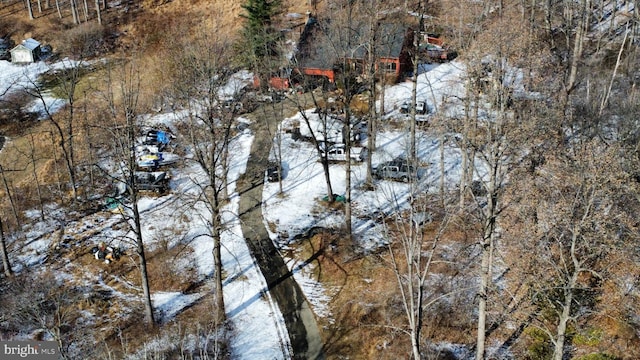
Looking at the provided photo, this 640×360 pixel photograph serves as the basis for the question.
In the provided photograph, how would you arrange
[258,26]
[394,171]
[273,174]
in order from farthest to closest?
[258,26]
[273,174]
[394,171]

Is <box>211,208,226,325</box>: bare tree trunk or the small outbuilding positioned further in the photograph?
the small outbuilding

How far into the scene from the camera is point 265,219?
37.8 meters

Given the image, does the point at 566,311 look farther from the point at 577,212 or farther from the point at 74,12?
the point at 74,12

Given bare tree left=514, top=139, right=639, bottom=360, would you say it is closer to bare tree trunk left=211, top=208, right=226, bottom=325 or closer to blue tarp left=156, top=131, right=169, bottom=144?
bare tree trunk left=211, top=208, right=226, bottom=325

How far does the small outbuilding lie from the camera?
208 ft

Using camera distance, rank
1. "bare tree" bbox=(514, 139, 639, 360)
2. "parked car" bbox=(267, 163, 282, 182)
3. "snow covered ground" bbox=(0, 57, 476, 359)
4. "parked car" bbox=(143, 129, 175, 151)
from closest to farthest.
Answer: "bare tree" bbox=(514, 139, 639, 360), "snow covered ground" bbox=(0, 57, 476, 359), "parked car" bbox=(267, 163, 282, 182), "parked car" bbox=(143, 129, 175, 151)

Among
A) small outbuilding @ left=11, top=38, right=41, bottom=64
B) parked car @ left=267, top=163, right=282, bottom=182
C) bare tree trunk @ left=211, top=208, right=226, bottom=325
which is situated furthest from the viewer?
small outbuilding @ left=11, top=38, right=41, bottom=64

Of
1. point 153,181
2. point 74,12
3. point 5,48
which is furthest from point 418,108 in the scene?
point 5,48

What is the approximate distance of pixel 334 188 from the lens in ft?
132

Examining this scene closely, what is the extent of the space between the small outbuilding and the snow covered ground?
2274 cm

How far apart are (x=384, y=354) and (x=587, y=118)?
69.3ft

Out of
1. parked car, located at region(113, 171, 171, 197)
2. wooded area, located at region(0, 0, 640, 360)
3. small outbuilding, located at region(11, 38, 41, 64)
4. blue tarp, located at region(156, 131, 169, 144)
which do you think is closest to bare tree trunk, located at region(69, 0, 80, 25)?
small outbuilding, located at region(11, 38, 41, 64)

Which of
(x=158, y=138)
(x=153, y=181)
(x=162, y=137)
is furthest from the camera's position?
(x=162, y=137)

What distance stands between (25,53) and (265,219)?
138 ft
